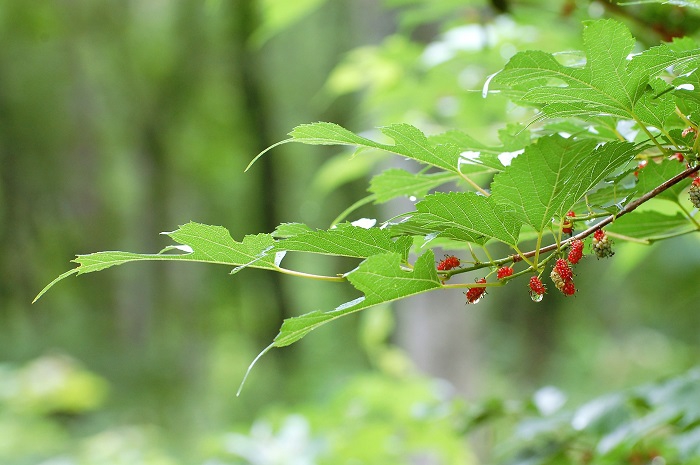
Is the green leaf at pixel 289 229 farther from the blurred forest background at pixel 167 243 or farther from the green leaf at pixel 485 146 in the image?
the blurred forest background at pixel 167 243

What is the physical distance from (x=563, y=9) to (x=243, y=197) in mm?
4174

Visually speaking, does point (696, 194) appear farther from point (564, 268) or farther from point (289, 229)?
point (289, 229)

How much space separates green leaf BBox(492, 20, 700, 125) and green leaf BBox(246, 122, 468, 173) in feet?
Result: 0.17

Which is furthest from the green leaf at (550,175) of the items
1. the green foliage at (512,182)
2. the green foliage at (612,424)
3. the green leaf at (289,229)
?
the green foliage at (612,424)

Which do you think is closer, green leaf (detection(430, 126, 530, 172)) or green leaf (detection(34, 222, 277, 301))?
green leaf (detection(34, 222, 277, 301))

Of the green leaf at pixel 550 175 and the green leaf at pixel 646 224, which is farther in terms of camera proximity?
the green leaf at pixel 646 224

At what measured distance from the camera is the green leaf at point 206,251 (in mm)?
394

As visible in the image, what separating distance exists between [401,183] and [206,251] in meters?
0.17

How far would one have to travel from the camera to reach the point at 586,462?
0.86 m

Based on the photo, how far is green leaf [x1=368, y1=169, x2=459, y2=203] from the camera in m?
0.53

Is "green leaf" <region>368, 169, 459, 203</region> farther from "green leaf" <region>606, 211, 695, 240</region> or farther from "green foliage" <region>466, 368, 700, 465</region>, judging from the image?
"green foliage" <region>466, 368, 700, 465</region>

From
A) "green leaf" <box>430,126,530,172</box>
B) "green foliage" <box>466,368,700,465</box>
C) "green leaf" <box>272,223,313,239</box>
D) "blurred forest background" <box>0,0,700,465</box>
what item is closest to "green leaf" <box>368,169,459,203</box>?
"green leaf" <box>430,126,530,172</box>

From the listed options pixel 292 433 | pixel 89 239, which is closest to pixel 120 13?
pixel 89 239

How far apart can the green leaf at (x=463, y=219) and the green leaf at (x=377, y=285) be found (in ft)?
0.07
